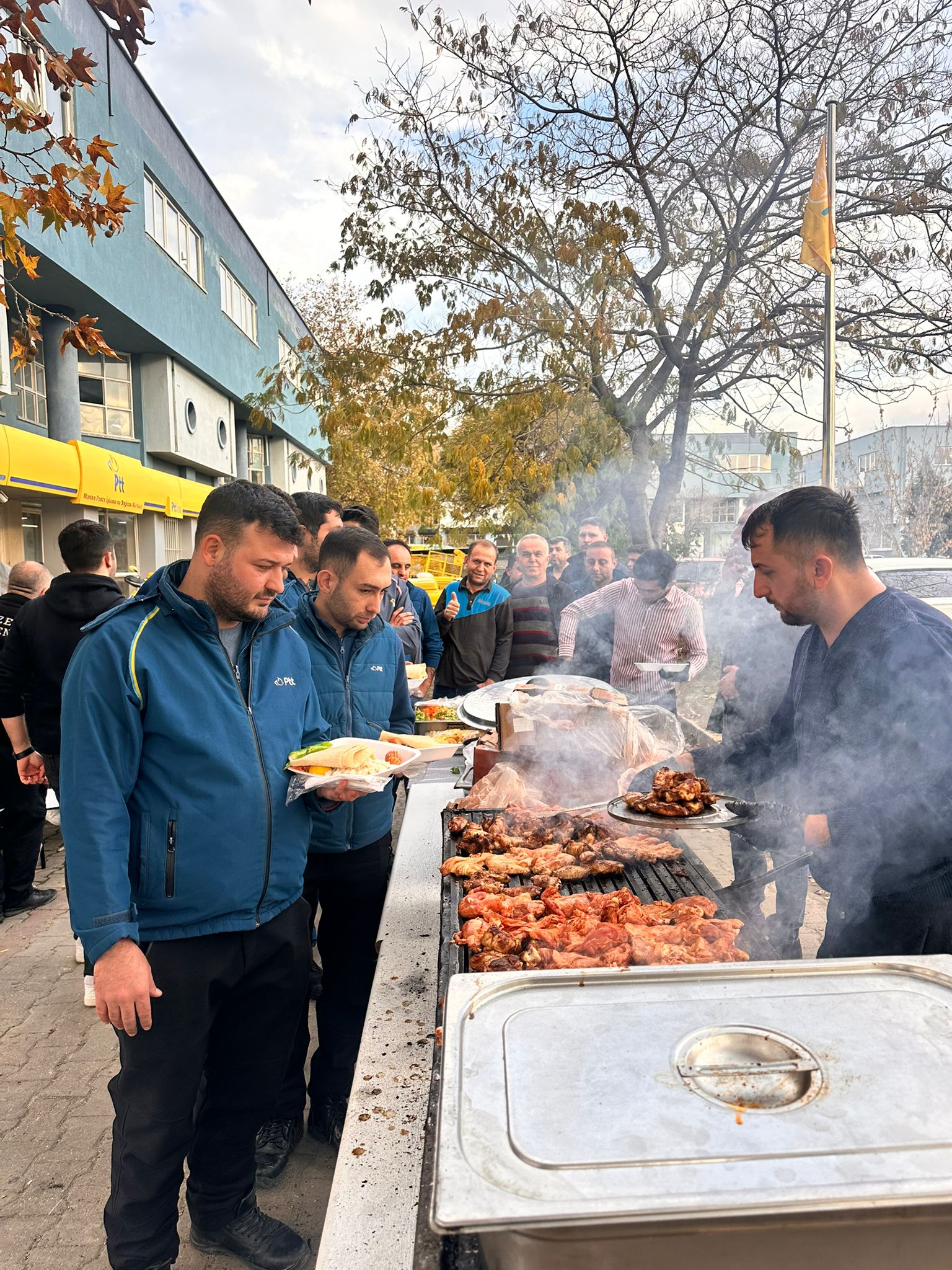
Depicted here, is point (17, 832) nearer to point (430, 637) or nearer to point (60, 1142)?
point (60, 1142)

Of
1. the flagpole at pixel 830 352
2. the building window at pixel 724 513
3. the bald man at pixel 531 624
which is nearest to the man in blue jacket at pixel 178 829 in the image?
the bald man at pixel 531 624

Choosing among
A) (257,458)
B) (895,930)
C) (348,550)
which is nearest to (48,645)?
(348,550)

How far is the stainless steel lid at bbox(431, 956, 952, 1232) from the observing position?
99 centimetres

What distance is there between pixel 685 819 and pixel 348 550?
5.20 feet

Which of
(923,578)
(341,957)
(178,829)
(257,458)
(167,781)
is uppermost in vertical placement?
(257,458)

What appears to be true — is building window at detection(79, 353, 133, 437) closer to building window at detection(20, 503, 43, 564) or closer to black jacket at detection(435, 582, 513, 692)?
building window at detection(20, 503, 43, 564)

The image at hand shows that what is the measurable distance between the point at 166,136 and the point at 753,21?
1666 cm

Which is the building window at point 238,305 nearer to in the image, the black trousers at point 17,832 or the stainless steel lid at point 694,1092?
the black trousers at point 17,832

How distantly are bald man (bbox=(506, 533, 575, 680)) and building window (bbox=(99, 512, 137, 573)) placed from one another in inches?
595

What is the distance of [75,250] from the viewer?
45.0 feet

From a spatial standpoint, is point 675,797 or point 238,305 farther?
point 238,305

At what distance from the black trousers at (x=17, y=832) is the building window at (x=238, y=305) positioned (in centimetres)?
2335

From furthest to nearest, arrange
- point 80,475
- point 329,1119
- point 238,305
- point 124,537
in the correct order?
point 238,305 → point 124,537 → point 80,475 → point 329,1119

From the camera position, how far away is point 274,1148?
312 centimetres
